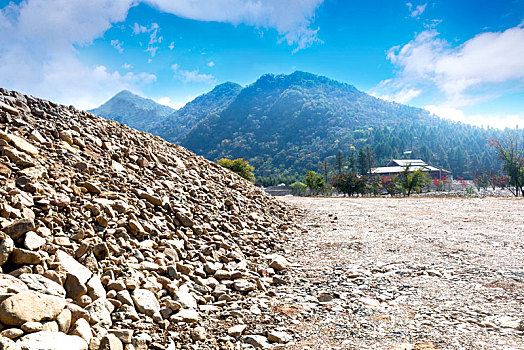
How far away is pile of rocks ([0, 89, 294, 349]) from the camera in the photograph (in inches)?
124

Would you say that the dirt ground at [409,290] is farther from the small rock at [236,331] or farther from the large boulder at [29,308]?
the large boulder at [29,308]

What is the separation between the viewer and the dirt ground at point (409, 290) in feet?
12.4

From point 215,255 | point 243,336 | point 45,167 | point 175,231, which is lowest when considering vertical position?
point 243,336

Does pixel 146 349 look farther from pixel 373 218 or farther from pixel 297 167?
pixel 297 167

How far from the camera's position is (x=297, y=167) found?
439ft

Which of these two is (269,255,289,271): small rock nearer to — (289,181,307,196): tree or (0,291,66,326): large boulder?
(0,291,66,326): large boulder

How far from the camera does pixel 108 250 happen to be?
4.49 meters

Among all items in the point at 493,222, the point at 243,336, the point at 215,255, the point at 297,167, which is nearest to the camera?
the point at 243,336

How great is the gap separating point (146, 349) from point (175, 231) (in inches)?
131

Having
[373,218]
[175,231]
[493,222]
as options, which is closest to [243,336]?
[175,231]

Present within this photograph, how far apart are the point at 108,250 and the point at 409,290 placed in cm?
539

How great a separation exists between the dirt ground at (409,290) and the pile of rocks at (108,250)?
75cm

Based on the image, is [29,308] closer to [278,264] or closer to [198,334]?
[198,334]

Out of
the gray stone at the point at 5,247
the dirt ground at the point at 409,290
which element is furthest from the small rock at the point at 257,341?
the gray stone at the point at 5,247
